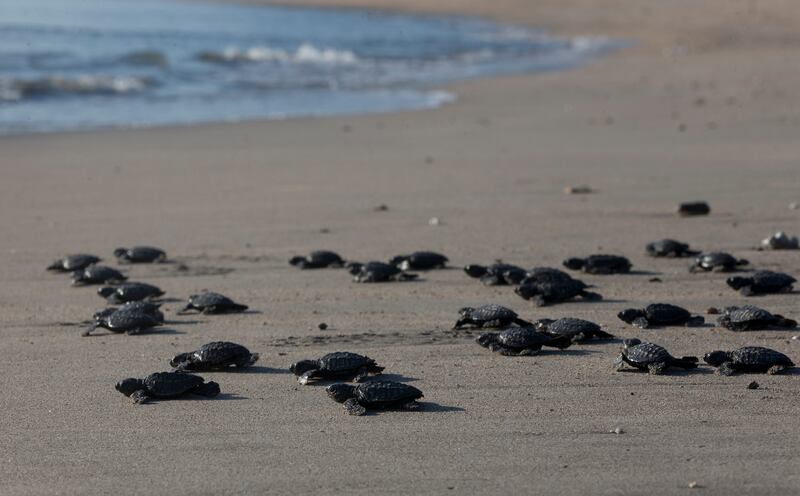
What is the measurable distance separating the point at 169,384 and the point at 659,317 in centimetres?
236

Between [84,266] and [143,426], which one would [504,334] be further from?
[84,266]

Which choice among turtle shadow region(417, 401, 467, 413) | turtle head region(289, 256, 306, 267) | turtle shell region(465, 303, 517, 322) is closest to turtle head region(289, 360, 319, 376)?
turtle shadow region(417, 401, 467, 413)

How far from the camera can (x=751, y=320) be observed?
17.6ft

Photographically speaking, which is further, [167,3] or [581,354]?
[167,3]

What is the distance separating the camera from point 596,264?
662 centimetres

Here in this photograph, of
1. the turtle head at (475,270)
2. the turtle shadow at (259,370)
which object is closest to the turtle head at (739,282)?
the turtle head at (475,270)

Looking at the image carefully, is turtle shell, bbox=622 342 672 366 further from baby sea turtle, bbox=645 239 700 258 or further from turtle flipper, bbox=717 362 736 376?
baby sea turtle, bbox=645 239 700 258

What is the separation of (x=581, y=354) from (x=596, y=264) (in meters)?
1.59

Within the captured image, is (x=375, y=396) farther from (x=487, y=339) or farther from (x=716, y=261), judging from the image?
(x=716, y=261)

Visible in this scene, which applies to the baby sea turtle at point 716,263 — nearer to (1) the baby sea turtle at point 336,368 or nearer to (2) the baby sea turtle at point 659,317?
(2) the baby sea turtle at point 659,317

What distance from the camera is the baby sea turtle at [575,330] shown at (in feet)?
17.0

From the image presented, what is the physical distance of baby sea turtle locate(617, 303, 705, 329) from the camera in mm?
5480

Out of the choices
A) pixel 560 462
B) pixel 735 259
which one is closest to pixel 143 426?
pixel 560 462

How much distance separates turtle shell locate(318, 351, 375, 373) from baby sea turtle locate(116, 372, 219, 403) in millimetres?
467
